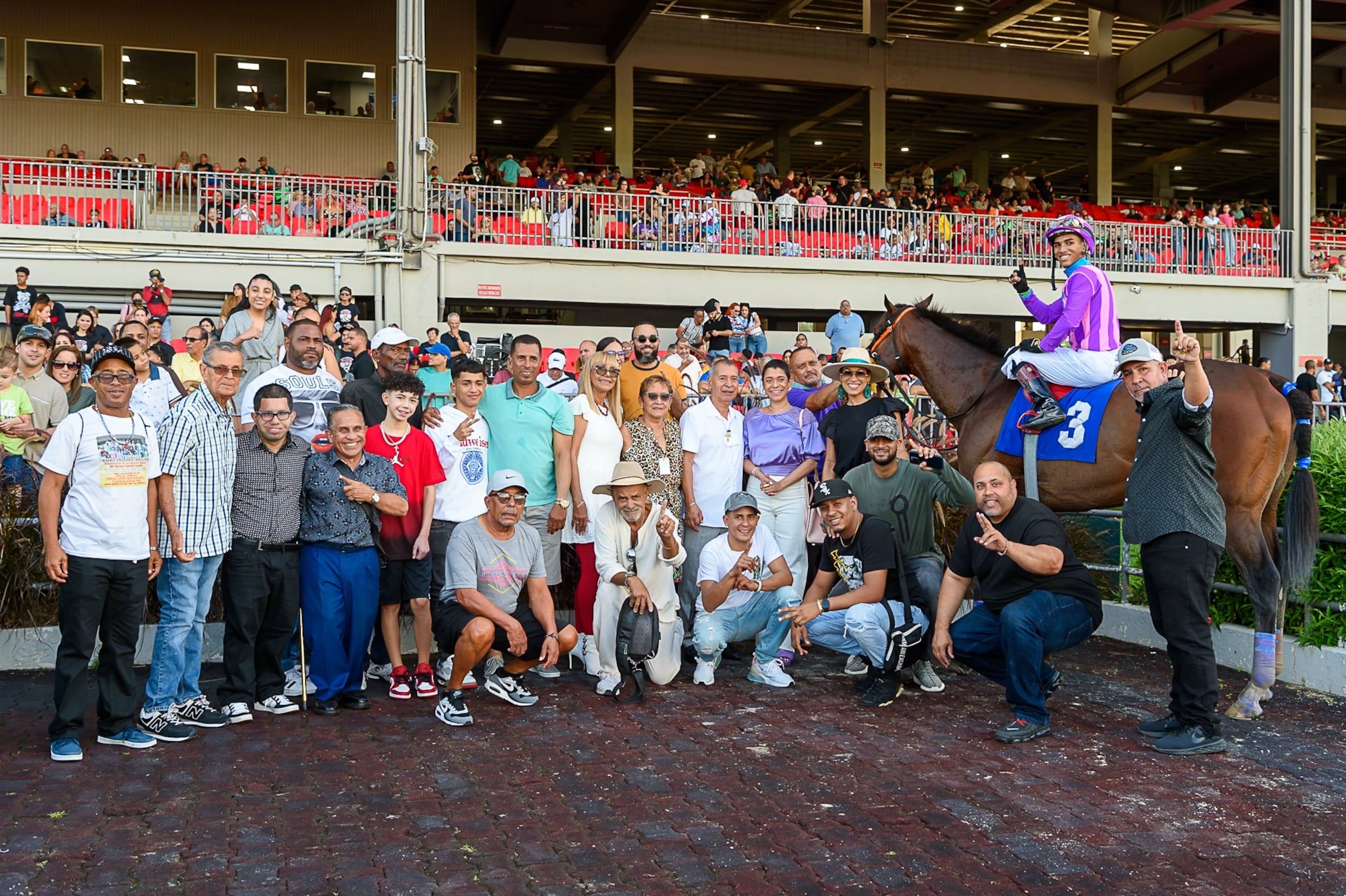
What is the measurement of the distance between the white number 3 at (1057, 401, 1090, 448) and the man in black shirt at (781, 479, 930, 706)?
145cm

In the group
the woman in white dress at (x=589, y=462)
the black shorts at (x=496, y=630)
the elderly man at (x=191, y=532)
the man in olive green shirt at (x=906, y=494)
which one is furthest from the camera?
the woman in white dress at (x=589, y=462)

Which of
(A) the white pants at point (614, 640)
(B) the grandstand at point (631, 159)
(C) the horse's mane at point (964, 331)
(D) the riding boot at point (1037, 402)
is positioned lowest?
(A) the white pants at point (614, 640)

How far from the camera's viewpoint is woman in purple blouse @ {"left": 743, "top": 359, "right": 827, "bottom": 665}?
28.0 ft

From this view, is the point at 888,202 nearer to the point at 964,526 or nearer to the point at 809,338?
the point at 809,338

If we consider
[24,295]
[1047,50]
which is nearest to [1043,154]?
[1047,50]

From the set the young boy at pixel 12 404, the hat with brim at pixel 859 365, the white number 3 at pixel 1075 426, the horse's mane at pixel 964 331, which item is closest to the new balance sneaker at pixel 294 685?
the young boy at pixel 12 404

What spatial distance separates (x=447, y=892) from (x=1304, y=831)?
3.47m

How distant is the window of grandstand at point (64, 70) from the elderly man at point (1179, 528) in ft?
81.0

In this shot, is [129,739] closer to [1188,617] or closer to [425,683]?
[425,683]

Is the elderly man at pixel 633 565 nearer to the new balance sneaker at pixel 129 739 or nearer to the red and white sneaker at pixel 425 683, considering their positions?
the red and white sneaker at pixel 425 683

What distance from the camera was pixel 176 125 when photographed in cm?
2547

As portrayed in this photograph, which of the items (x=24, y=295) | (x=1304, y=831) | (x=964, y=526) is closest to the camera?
(x=1304, y=831)

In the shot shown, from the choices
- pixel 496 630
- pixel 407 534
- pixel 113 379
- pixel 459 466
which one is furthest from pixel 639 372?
pixel 113 379

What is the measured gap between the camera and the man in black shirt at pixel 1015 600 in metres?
6.41
